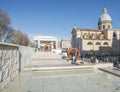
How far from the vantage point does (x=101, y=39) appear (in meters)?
59.8

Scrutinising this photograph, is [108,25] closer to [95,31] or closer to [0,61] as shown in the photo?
[95,31]

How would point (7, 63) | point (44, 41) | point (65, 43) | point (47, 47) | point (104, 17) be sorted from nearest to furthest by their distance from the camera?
point (7, 63)
point (104, 17)
point (47, 47)
point (44, 41)
point (65, 43)

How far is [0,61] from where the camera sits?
891 centimetres

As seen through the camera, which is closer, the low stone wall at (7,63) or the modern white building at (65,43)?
the low stone wall at (7,63)

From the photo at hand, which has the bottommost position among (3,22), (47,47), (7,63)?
(7,63)

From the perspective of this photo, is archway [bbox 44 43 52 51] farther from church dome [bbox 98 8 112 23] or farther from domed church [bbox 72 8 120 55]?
church dome [bbox 98 8 112 23]

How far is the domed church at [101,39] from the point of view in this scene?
56719 millimetres

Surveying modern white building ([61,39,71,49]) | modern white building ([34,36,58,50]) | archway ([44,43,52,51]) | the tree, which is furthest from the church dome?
the tree

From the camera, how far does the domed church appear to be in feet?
186

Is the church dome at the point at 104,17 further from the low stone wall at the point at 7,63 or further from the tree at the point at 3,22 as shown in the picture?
the low stone wall at the point at 7,63

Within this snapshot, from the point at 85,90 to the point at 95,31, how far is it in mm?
61269

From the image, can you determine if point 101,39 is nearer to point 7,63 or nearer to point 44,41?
point 44,41

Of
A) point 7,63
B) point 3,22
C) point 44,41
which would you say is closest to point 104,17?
point 44,41

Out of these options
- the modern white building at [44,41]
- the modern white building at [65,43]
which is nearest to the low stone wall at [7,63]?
the modern white building at [44,41]
